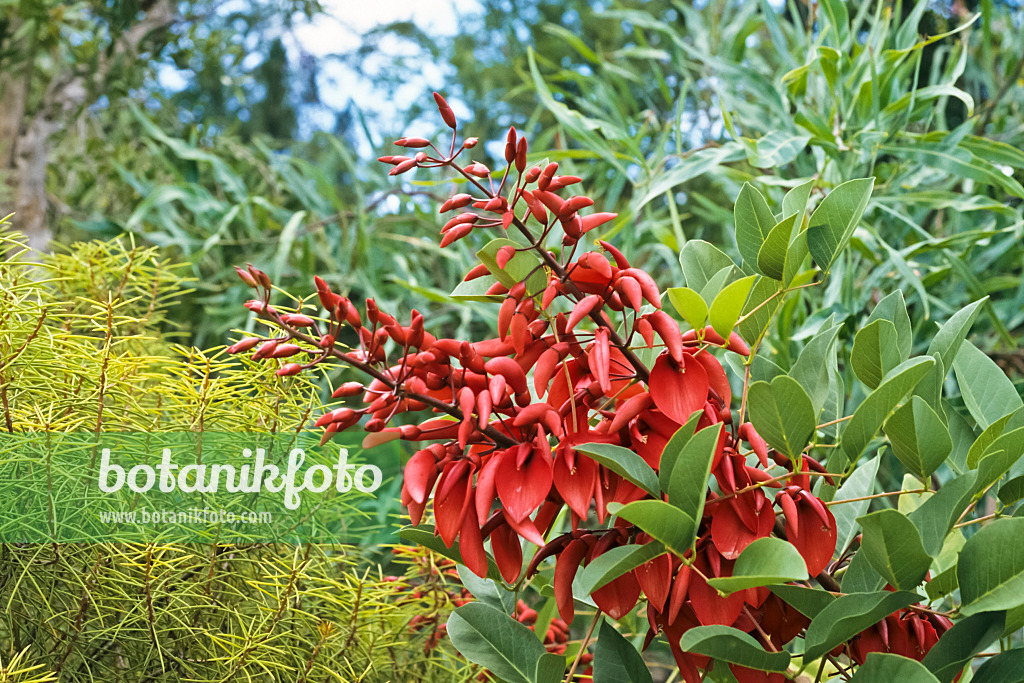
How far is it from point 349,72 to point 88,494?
1.78 metres

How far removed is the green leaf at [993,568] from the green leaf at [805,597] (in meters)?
0.04

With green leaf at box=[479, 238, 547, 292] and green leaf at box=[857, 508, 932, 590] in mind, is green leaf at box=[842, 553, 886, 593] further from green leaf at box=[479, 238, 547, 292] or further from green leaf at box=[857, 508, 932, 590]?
green leaf at box=[479, 238, 547, 292]

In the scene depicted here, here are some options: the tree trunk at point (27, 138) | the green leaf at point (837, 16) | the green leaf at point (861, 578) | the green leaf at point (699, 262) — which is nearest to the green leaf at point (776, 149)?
the green leaf at point (837, 16)

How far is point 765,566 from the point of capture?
0.69 feet

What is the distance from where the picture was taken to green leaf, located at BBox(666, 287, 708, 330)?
0.85ft

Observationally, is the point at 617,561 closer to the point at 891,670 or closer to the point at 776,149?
the point at 891,670

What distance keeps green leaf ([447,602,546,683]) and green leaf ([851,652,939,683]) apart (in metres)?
0.12

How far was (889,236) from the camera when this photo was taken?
0.77m

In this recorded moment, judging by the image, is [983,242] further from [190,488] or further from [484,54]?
[484,54]

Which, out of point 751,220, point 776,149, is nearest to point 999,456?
point 751,220

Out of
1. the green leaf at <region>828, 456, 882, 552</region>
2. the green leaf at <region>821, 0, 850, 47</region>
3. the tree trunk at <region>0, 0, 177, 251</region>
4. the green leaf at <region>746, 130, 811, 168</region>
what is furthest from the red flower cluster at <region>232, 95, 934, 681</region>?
the tree trunk at <region>0, 0, 177, 251</region>

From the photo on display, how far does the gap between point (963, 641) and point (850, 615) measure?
5 centimetres

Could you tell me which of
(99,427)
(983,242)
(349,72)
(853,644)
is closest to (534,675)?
(853,644)

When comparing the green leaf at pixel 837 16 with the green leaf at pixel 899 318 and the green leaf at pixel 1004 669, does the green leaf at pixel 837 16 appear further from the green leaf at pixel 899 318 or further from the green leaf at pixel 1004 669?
the green leaf at pixel 1004 669
